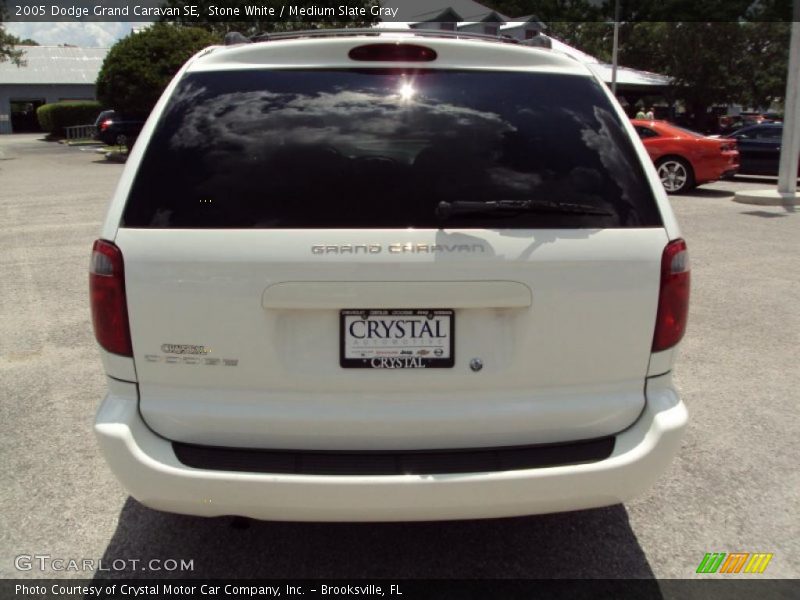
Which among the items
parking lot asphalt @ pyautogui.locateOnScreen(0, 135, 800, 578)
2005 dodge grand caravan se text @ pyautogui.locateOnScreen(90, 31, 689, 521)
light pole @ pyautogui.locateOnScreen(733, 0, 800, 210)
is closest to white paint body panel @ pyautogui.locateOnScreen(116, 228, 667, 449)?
2005 dodge grand caravan se text @ pyautogui.locateOnScreen(90, 31, 689, 521)

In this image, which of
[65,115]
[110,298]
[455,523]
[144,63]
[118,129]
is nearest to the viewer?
[110,298]

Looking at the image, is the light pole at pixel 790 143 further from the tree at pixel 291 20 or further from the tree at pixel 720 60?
the tree at pixel 720 60

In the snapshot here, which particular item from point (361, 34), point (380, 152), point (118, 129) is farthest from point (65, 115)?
point (380, 152)

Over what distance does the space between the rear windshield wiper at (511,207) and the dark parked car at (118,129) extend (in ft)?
91.8

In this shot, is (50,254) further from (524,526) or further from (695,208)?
(695,208)

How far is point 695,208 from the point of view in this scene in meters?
13.8

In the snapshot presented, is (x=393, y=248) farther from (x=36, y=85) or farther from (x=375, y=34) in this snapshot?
(x=36, y=85)

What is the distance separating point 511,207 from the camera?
2463 millimetres

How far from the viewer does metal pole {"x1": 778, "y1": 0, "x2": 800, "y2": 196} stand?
1359 centimetres

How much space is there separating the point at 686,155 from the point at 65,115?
133 feet

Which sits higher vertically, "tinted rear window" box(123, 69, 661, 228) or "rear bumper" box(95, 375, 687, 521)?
"tinted rear window" box(123, 69, 661, 228)

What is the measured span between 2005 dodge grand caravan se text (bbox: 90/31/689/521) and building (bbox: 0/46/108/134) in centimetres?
6131

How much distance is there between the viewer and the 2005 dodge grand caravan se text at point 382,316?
241 centimetres

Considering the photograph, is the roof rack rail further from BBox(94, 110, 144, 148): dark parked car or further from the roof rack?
BBox(94, 110, 144, 148): dark parked car
